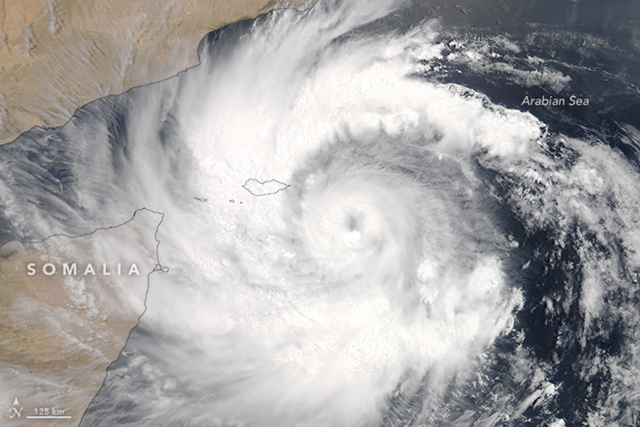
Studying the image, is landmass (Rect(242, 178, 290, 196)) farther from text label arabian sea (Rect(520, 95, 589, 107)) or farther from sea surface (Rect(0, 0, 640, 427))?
text label arabian sea (Rect(520, 95, 589, 107))

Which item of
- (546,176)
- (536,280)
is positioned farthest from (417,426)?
(546,176)

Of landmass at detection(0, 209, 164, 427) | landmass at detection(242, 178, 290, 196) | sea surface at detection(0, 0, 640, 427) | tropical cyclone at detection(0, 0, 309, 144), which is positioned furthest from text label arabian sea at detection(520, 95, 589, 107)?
landmass at detection(0, 209, 164, 427)

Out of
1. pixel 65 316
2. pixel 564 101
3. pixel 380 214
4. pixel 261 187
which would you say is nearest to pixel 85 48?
pixel 261 187

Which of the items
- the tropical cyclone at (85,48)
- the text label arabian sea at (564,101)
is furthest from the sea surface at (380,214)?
the tropical cyclone at (85,48)

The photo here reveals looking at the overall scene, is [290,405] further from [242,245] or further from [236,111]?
[236,111]

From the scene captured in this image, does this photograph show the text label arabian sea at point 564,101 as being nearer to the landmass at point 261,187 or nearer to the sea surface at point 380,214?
the sea surface at point 380,214
